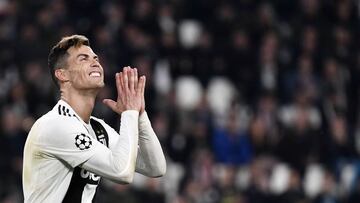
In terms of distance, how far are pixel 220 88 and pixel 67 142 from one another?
10.5 meters

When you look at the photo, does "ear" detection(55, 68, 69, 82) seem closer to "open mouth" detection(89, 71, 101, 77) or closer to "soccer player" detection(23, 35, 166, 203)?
"soccer player" detection(23, 35, 166, 203)

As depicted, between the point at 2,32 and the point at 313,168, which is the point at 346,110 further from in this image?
the point at 2,32

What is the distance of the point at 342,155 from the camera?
15.6 m

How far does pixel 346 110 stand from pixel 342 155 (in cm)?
109

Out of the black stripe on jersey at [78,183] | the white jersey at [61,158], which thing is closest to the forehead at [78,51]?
the white jersey at [61,158]

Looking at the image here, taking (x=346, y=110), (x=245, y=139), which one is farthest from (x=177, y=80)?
(x=346, y=110)

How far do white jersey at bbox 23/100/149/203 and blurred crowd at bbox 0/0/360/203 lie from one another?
7037mm

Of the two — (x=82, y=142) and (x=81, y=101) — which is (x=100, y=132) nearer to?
(x=81, y=101)

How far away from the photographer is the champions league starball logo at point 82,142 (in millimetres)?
6199

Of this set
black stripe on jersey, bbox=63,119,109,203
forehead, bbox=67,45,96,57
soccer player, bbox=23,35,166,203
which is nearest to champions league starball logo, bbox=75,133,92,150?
soccer player, bbox=23,35,166,203

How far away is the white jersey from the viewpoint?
244 inches

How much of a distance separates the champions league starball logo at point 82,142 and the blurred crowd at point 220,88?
7.15m

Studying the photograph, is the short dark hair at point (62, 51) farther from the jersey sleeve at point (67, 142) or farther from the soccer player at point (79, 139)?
the jersey sleeve at point (67, 142)

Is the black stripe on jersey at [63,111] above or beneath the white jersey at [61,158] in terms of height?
above
